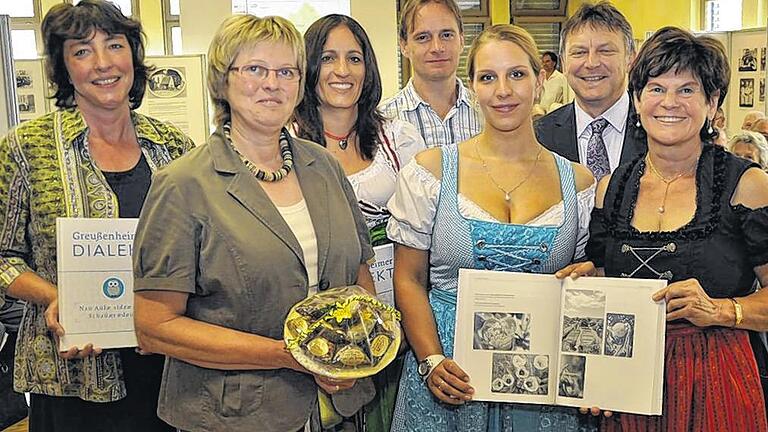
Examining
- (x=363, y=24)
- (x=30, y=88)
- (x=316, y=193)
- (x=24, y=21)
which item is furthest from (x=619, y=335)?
(x=24, y=21)

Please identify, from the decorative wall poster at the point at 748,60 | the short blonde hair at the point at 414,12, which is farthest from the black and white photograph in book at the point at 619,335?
the decorative wall poster at the point at 748,60

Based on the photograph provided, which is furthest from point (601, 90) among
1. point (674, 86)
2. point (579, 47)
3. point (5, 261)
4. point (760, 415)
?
point (5, 261)

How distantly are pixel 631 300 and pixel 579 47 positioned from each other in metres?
1.11

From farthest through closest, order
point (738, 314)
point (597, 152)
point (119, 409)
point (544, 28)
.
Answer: point (544, 28) → point (597, 152) → point (119, 409) → point (738, 314)

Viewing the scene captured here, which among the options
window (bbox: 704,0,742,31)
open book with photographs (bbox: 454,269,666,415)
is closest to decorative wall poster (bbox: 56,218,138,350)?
open book with photographs (bbox: 454,269,666,415)

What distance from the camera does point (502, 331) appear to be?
6.47 feet

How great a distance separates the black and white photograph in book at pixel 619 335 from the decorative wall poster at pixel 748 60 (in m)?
7.01

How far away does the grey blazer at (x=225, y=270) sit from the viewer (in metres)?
1.63

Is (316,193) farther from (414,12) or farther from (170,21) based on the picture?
(170,21)

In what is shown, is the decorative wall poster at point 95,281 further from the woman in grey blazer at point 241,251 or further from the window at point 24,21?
the window at point 24,21

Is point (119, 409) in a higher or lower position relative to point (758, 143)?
lower

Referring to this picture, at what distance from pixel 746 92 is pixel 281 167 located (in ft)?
24.8

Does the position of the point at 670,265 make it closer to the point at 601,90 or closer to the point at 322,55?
the point at 601,90

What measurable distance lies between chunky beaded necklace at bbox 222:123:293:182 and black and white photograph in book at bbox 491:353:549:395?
662 millimetres
